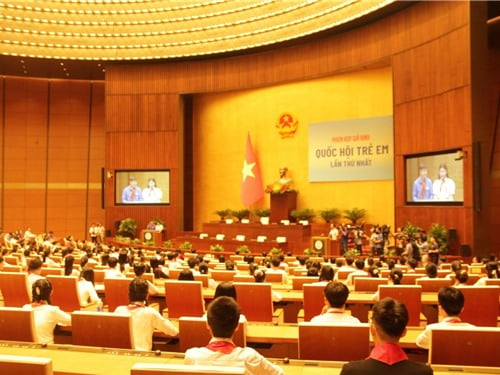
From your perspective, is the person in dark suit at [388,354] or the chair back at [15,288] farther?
the chair back at [15,288]

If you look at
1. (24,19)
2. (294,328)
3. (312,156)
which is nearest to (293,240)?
(312,156)

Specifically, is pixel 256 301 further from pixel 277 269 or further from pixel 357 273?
pixel 277 269

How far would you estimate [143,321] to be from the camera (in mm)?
4094

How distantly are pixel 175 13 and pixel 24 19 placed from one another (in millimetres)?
5382

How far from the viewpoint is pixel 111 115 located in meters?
23.2

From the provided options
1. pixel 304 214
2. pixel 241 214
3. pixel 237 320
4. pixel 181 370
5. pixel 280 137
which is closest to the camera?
pixel 181 370

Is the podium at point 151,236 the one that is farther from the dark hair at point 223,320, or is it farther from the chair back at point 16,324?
the dark hair at point 223,320

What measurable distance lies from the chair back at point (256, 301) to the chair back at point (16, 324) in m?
2.06

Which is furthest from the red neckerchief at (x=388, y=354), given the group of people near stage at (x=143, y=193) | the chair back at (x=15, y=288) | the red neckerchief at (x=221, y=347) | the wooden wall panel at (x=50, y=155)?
the wooden wall panel at (x=50, y=155)

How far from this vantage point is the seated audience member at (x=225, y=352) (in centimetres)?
256

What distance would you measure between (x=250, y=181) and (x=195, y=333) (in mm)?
18186

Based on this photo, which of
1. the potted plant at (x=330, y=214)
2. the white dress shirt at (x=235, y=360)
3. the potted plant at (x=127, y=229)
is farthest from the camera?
the potted plant at (x=127, y=229)

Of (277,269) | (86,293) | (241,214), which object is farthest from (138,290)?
(241,214)

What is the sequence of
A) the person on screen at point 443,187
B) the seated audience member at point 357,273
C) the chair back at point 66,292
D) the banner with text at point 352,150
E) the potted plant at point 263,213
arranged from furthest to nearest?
1. the potted plant at point 263,213
2. the banner with text at point 352,150
3. the person on screen at point 443,187
4. the seated audience member at point 357,273
5. the chair back at point 66,292
